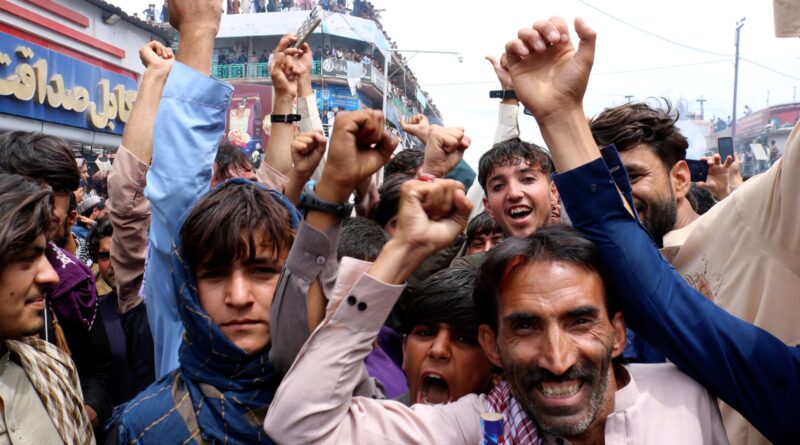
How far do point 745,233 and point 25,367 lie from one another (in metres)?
1.94

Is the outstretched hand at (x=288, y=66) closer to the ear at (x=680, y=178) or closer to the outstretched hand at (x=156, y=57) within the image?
the outstretched hand at (x=156, y=57)

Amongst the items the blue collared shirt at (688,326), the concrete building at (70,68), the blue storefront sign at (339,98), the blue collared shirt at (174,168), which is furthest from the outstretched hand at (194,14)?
the blue storefront sign at (339,98)

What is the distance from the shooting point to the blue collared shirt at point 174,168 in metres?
1.91

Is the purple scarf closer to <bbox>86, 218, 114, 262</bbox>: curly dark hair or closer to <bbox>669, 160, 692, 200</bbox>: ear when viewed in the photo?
<bbox>86, 218, 114, 262</bbox>: curly dark hair

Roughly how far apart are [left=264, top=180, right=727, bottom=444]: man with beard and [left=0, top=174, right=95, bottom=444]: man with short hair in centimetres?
61

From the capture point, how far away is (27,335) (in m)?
1.72

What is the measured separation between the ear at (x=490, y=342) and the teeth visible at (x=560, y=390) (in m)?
0.21

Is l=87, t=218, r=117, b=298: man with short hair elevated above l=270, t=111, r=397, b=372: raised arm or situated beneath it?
situated beneath

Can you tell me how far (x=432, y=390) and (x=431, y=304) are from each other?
0.27 meters

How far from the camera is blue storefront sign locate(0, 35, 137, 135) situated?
1162cm

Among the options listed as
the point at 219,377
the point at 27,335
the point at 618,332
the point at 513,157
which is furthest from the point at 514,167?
the point at 27,335

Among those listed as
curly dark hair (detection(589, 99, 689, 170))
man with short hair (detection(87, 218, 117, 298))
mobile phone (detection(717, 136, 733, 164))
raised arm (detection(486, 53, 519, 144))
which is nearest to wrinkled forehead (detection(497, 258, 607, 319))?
curly dark hair (detection(589, 99, 689, 170))

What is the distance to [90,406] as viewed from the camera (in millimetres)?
2330

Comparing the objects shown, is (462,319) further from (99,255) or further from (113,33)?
(113,33)
